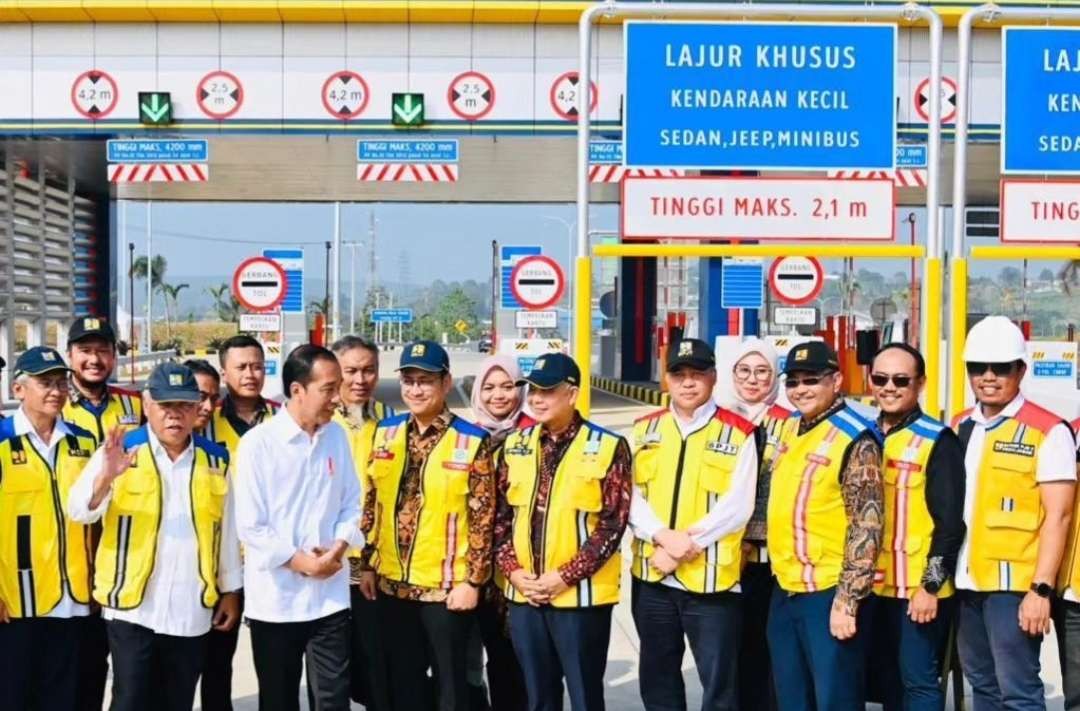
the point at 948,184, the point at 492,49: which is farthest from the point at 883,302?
the point at 492,49

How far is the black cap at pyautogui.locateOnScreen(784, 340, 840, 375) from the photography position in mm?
4238

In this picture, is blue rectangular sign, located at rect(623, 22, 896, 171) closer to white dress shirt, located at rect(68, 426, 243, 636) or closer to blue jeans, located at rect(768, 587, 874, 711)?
blue jeans, located at rect(768, 587, 874, 711)

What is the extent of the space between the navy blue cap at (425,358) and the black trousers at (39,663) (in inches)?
56.6

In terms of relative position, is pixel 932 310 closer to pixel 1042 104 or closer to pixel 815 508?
pixel 1042 104

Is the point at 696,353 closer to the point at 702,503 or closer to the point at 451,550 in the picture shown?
the point at 702,503

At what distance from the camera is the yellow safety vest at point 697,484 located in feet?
14.0

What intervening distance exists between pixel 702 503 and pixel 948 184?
1542 cm

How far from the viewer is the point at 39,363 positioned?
4168 millimetres

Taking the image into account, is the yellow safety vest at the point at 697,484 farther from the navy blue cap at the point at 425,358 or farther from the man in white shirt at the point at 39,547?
the man in white shirt at the point at 39,547

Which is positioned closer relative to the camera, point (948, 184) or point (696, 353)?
point (696, 353)

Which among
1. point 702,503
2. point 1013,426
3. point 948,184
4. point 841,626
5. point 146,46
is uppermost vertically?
point 146,46

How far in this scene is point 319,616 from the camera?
160 inches

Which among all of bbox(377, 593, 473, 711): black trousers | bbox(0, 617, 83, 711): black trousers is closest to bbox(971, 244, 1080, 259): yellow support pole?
bbox(377, 593, 473, 711): black trousers

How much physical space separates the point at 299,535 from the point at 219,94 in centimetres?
1179
